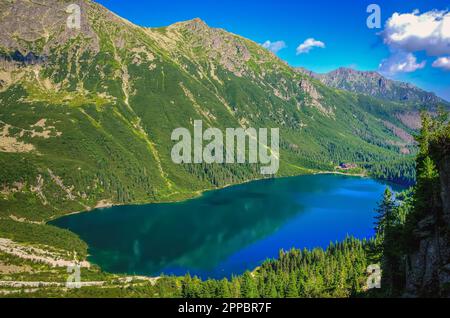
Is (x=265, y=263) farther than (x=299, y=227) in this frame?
No

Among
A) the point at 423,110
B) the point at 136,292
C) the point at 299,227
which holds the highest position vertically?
the point at 423,110

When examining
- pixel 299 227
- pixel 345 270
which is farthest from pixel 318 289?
pixel 299 227

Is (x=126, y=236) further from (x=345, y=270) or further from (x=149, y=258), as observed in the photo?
(x=345, y=270)
